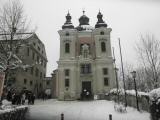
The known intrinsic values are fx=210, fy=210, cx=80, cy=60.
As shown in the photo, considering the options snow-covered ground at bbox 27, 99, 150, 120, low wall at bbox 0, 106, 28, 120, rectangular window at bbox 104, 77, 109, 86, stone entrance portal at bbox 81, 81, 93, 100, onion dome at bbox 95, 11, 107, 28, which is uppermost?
onion dome at bbox 95, 11, 107, 28

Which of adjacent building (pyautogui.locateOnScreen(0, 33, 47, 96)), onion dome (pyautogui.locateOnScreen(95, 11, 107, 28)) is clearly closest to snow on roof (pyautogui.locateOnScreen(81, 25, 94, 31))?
onion dome (pyautogui.locateOnScreen(95, 11, 107, 28))

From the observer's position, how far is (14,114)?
13383mm

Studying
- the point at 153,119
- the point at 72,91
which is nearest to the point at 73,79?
the point at 72,91

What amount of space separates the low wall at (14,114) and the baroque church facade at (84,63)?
85.8 feet

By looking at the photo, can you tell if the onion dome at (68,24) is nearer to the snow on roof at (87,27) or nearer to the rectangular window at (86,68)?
the snow on roof at (87,27)

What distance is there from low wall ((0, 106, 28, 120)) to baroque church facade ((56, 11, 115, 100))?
1029 inches

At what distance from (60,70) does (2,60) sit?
25.9 m

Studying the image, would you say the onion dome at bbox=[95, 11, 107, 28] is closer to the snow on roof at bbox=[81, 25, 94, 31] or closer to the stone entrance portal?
the snow on roof at bbox=[81, 25, 94, 31]

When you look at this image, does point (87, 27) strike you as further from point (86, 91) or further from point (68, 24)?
point (86, 91)

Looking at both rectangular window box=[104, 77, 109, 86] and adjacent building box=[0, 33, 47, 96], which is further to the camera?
rectangular window box=[104, 77, 109, 86]

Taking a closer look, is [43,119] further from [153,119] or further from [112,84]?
[112,84]

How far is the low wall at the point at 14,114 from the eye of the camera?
1188cm

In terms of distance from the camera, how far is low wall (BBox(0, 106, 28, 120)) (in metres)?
11.9

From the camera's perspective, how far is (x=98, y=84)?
141ft
